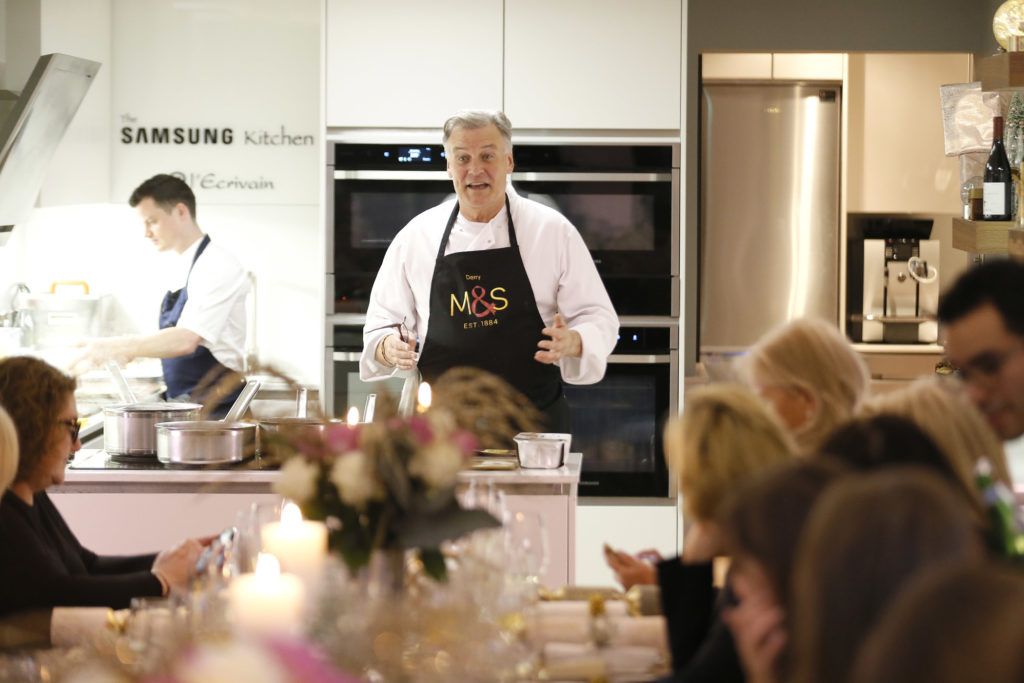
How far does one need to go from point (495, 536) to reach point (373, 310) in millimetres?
1882

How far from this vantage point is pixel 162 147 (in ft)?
16.1

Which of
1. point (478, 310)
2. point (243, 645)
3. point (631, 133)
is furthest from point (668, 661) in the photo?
point (631, 133)

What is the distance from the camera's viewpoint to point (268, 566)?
2016 mm

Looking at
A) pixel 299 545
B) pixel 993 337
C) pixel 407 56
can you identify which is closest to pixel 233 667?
pixel 299 545

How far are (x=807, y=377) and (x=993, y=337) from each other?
0.29 m

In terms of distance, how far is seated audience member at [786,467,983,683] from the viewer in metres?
0.97

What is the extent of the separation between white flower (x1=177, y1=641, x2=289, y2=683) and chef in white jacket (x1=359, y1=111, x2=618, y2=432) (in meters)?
2.65

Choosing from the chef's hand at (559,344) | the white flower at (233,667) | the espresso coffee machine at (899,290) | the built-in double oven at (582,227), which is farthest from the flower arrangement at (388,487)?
the espresso coffee machine at (899,290)

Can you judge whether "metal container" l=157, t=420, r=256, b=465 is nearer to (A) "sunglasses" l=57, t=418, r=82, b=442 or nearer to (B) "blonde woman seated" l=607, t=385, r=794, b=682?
(A) "sunglasses" l=57, t=418, r=82, b=442

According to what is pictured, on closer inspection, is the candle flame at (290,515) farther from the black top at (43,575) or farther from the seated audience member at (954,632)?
the seated audience member at (954,632)

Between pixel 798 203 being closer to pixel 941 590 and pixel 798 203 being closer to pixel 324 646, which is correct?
pixel 324 646

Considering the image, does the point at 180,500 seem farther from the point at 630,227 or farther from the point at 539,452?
the point at 630,227

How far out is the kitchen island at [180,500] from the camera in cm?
310

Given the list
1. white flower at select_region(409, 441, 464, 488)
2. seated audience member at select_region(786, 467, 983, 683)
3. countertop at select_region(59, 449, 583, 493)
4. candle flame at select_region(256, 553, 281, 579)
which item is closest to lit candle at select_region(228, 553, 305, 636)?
candle flame at select_region(256, 553, 281, 579)
